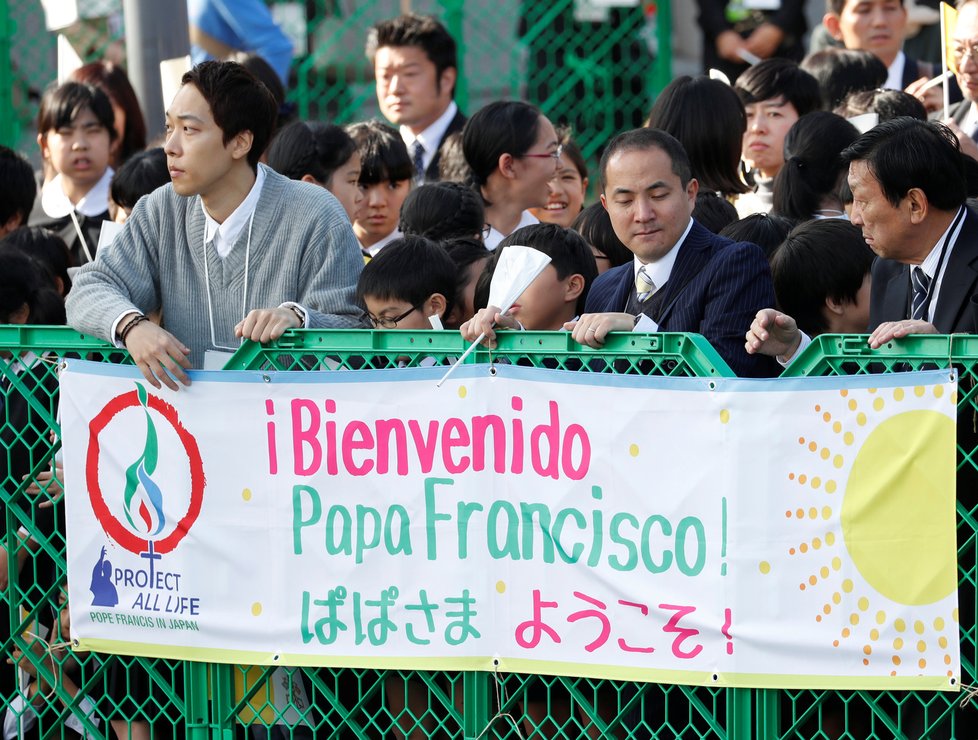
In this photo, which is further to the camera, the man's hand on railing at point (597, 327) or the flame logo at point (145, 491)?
the flame logo at point (145, 491)

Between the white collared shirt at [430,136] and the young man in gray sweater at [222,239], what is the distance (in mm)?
2662

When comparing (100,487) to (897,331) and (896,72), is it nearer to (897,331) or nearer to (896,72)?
(897,331)

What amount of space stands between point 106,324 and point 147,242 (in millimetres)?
541

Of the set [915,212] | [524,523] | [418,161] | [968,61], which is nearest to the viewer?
[524,523]

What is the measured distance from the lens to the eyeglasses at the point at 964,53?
20.6ft

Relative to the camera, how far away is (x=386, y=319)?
4859mm

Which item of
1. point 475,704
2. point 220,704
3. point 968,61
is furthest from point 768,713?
point 968,61

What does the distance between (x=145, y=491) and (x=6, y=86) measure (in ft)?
23.6

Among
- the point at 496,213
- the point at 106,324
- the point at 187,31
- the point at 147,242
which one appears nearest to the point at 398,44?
the point at 187,31

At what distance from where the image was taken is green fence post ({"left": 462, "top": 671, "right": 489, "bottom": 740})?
4.20m

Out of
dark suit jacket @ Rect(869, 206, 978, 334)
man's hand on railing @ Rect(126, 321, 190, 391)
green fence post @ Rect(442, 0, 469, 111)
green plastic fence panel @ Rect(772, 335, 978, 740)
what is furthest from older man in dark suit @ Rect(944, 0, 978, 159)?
green fence post @ Rect(442, 0, 469, 111)

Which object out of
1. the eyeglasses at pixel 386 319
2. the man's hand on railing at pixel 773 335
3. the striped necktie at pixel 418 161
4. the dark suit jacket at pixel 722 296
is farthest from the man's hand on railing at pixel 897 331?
the striped necktie at pixel 418 161

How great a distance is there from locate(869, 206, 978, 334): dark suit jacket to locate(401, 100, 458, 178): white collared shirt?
3430mm

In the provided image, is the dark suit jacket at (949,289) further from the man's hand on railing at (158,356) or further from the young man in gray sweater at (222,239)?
the man's hand on railing at (158,356)
